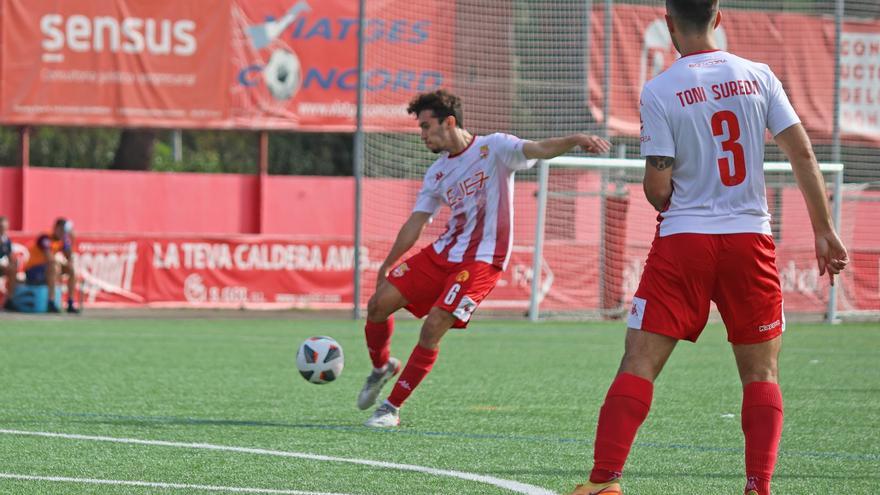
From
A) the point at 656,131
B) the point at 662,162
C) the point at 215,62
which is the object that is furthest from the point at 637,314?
the point at 215,62

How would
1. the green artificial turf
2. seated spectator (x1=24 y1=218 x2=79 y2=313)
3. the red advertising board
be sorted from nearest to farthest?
the green artificial turf < seated spectator (x1=24 y1=218 x2=79 y2=313) < the red advertising board

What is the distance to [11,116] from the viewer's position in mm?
23938

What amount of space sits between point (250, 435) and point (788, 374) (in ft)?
18.6

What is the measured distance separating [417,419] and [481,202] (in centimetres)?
135

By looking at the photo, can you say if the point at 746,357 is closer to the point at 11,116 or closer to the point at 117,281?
the point at 117,281

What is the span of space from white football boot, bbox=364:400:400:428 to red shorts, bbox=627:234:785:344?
3.09 m

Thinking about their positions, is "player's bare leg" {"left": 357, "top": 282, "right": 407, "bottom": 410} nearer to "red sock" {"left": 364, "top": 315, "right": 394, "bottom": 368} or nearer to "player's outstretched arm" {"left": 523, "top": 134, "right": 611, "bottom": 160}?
"red sock" {"left": 364, "top": 315, "right": 394, "bottom": 368}

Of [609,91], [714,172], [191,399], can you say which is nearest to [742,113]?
[714,172]

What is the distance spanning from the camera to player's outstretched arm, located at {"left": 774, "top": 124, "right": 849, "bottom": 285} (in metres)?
4.73

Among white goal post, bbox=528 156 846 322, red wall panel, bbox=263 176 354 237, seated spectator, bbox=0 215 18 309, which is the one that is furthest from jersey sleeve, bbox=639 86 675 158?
red wall panel, bbox=263 176 354 237

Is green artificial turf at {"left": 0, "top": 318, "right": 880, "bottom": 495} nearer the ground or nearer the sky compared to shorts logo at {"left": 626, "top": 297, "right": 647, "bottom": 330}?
nearer the ground

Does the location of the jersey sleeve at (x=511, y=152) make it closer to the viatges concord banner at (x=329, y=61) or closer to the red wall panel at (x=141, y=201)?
the viatges concord banner at (x=329, y=61)

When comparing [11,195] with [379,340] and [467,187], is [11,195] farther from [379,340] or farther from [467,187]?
[467,187]

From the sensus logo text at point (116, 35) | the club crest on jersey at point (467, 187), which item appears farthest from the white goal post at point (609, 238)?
the club crest on jersey at point (467, 187)
